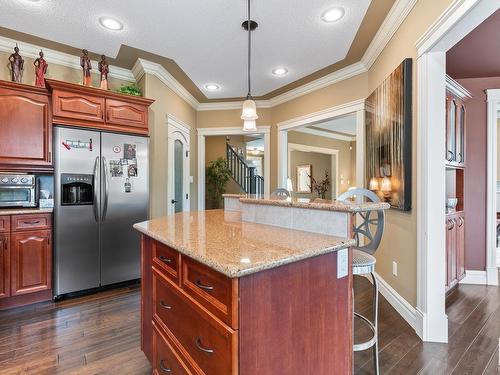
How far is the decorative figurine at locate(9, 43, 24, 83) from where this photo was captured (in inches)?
111

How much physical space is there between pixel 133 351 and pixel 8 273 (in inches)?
63.1

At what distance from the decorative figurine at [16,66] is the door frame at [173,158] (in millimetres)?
1633

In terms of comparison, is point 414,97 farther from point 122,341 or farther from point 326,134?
point 326,134

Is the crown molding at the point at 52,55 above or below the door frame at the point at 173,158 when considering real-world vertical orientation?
above

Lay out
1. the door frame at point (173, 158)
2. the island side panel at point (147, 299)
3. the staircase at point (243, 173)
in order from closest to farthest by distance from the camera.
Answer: the island side panel at point (147, 299) → the door frame at point (173, 158) → the staircase at point (243, 173)

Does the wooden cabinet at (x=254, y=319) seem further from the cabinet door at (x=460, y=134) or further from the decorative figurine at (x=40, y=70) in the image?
the cabinet door at (x=460, y=134)

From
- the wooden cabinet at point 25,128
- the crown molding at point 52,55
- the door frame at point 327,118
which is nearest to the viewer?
the wooden cabinet at point 25,128

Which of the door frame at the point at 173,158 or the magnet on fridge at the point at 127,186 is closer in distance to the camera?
the magnet on fridge at the point at 127,186

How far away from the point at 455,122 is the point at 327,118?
1.52m

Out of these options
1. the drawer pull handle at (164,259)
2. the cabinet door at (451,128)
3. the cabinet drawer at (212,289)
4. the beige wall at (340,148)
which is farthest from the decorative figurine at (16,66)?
the beige wall at (340,148)

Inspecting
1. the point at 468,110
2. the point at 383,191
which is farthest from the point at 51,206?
the point at 468,110

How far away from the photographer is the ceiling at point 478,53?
8.07 ft

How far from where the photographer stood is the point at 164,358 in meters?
1.46

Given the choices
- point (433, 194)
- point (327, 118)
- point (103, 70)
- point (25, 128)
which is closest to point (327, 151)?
point (327, 118)
